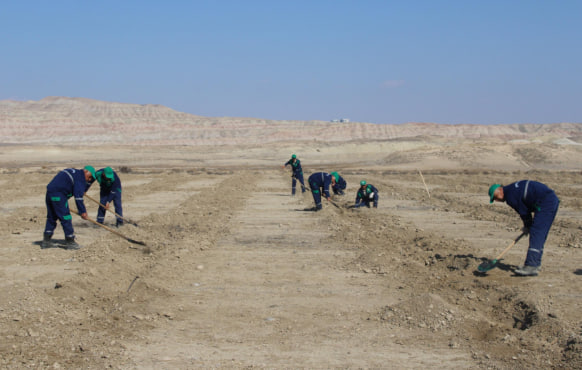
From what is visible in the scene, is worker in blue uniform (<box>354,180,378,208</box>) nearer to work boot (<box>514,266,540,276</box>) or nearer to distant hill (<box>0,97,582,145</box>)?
work boot (<box>514,266,540,276</box>)

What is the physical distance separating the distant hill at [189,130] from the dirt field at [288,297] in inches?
3835

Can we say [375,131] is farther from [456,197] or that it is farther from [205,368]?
[205,368]

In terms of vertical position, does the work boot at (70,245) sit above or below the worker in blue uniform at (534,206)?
below

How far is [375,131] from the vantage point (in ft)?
419

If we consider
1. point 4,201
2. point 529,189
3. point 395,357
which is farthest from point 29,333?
point 4,201

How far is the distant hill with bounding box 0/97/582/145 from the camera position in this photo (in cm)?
11644

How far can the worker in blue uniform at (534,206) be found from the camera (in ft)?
27.1

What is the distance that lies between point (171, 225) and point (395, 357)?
8704mm

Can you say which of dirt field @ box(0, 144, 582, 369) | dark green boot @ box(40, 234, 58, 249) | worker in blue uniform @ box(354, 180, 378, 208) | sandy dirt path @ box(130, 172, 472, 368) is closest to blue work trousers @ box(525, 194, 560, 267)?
dirt field @ box(0, 144, 582, 369)

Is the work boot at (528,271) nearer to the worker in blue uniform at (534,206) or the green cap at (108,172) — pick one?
the worker in blue uniform at (534,206)

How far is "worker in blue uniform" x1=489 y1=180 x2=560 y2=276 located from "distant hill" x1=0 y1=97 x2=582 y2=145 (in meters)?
99.8

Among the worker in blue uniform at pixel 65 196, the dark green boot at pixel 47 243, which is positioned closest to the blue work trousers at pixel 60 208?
the worker in blue uniform at pixel 65 196

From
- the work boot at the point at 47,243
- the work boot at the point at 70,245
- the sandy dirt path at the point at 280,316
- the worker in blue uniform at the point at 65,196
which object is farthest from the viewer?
the work boot at the point at 47,243

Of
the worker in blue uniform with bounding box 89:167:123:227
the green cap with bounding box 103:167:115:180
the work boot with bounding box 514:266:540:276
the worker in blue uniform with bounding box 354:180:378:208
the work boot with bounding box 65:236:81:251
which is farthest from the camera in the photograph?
the worker in blue uniform with bounding box 354:180:378:208
